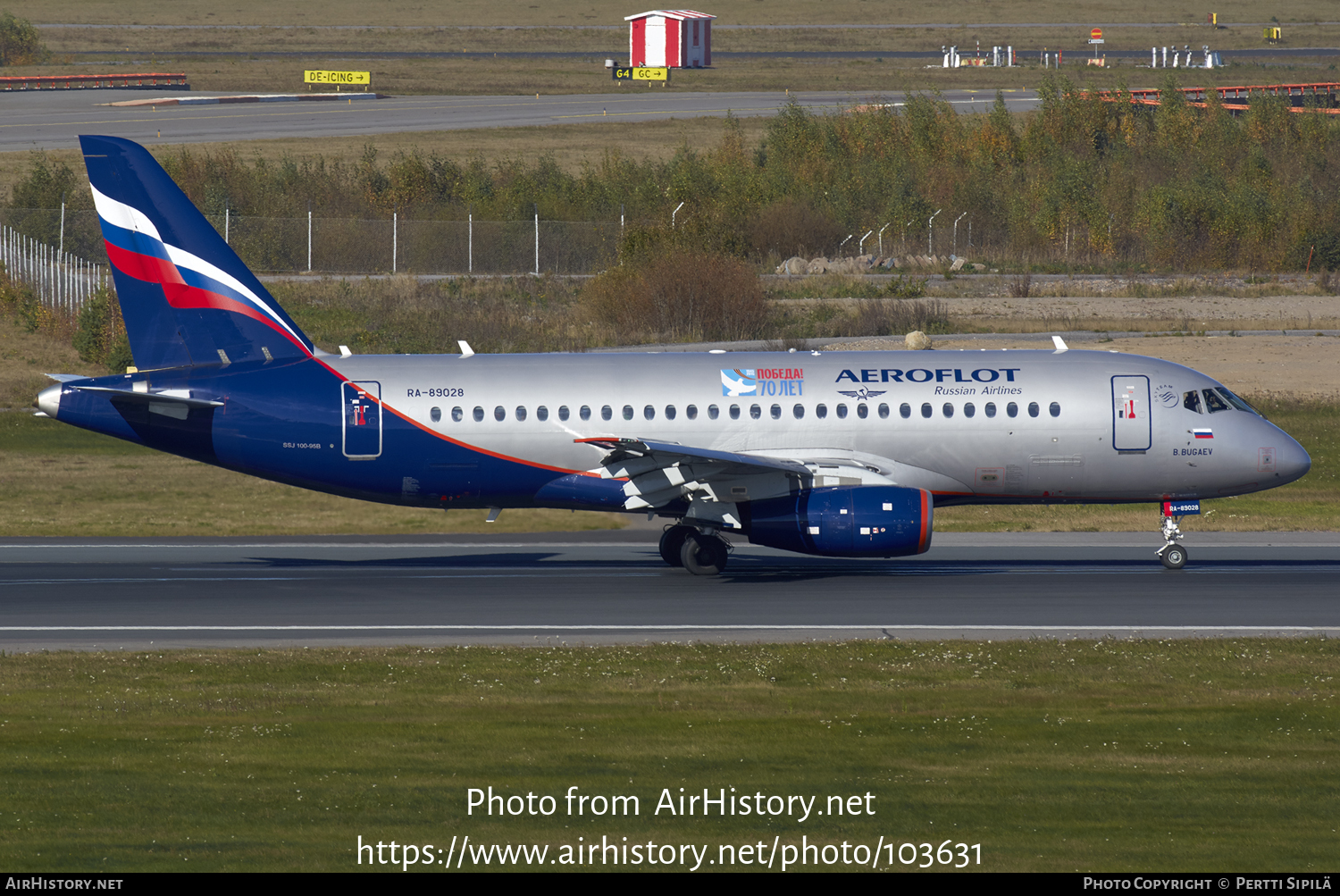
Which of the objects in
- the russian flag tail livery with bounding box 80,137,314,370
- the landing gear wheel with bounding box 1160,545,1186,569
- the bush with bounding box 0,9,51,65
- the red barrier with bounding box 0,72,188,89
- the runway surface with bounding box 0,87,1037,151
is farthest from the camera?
the bush with bounding box 0,9,51,65

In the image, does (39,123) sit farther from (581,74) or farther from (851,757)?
(851,757)

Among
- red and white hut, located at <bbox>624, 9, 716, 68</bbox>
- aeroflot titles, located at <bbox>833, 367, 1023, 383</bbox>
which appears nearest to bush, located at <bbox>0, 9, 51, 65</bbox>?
red and white hut, located at <bbox>624, 9, 716, 68</bbox>

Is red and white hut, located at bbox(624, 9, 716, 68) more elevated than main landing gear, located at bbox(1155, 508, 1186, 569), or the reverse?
red and white hut, located at bbox(624, 9, 716, 68)

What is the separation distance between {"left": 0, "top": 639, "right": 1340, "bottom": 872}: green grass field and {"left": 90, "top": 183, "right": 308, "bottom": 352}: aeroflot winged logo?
10.1 m

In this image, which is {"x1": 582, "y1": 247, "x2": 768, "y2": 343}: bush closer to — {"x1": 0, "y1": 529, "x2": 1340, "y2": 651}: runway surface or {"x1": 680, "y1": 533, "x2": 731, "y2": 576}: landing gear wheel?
{"x1": 0, "y1": 529, "x2": 1340, "y2": 651}: runway surface

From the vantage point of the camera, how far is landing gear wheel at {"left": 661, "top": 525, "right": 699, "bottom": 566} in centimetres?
3022

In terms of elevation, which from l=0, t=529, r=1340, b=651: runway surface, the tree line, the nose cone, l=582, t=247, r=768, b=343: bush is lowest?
l=0, t=529, r=1340, b=651: runway surface

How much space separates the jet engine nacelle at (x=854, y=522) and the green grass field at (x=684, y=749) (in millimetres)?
4945

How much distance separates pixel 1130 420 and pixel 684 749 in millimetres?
16023

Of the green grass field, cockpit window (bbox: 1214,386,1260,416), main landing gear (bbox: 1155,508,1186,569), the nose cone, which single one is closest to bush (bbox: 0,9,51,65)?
the nose cone

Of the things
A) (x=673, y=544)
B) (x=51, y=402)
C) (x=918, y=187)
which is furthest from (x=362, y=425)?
(x=918, y=187)

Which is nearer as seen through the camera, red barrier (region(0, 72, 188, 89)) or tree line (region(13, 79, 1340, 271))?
tree line (region(13, 79, 1340, 271))

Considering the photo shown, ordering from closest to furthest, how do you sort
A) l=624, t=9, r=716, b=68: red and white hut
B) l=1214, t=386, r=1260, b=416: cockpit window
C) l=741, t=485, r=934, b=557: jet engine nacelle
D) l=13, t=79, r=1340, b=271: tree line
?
l=741, t=485, r=934, b=557: jet engine nacelle → l=1214, t=386, r=1260, b=416: cockpit window → l=13, t=79, r=1340, b=271: tree line → l=624, t=9, r=716, b=68: red and white hut

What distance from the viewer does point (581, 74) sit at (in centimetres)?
14262
